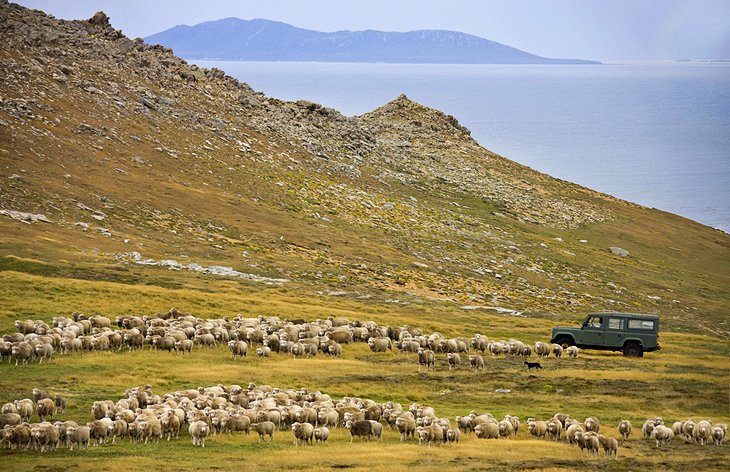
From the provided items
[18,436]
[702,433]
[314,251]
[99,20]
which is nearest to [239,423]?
[18,436]

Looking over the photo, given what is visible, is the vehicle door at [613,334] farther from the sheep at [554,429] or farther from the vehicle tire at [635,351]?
the sheep at [554,429]

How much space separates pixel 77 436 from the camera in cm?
2741

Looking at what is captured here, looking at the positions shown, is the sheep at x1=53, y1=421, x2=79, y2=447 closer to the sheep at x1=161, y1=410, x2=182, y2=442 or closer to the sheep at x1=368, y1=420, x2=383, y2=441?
the sheep at x1=161, y1=410, x2=182, y2=442

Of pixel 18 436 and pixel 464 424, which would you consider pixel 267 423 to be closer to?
pixel 464 424

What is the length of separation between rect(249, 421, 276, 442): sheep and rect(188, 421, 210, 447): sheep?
1699mm

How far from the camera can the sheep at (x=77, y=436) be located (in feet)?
89.9

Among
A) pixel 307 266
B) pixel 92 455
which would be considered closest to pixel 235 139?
pixel 307 266

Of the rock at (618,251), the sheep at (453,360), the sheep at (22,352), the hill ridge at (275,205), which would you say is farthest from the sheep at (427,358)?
the rock at (618,251)

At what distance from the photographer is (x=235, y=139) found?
97.4 m

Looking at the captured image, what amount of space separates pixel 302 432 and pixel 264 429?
4.08ft

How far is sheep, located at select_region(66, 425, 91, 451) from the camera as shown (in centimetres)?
2741

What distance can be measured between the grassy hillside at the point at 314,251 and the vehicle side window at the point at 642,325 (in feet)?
7.30

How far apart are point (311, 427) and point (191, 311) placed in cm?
2298

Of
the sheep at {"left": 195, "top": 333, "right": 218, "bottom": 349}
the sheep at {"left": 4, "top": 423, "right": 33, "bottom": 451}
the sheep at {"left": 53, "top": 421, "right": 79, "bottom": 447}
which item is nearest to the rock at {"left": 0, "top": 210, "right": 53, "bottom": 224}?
the sheep at {"left": 195, "top": 333, "right": 218, "bottom": 349}
